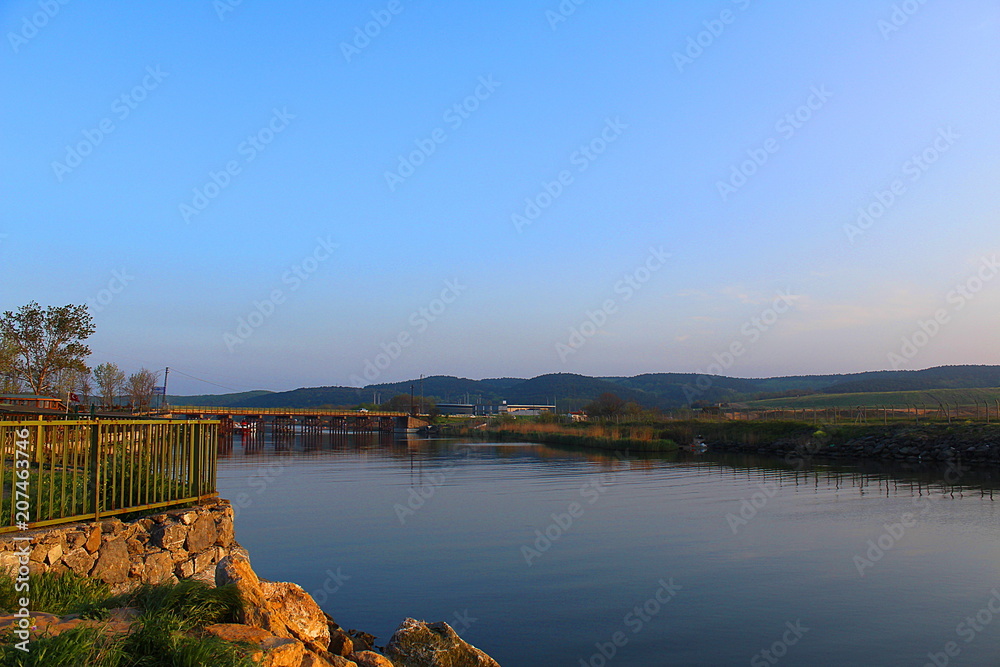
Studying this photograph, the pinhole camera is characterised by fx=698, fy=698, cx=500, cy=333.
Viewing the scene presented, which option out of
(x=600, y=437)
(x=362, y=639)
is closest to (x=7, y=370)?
(x=362, y=639)

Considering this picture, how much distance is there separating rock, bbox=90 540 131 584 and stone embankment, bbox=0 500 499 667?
0.01 meters

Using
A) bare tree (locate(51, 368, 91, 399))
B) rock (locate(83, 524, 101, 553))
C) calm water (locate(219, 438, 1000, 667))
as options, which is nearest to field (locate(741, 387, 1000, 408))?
calm water (locate(219, 438, 1000, 667))

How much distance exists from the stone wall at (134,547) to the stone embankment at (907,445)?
39.3 m

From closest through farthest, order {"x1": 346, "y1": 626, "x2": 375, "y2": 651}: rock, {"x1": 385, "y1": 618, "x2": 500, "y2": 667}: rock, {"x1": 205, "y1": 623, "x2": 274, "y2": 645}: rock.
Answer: {"x1": 205, "y1": 623, "x2": 274, "y2": 645}: rock
{"x1": 385, "y1": 618, "x2": 500, "y2": 667}: rock
{"x1": 346, "y1": 626, "x2": 375, "y2": 651}: rock

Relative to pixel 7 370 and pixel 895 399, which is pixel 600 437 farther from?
pixel 895 399

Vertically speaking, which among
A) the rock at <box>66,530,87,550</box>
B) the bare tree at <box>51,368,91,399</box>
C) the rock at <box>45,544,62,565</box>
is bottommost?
the rock at <box>45,544,62,565</box>

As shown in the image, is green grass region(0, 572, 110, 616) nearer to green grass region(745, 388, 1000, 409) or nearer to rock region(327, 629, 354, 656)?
rock region(327, 629, 354, 656)

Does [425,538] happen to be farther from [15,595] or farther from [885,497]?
[885,497]

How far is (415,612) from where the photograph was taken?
12078mm

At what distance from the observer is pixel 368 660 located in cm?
782

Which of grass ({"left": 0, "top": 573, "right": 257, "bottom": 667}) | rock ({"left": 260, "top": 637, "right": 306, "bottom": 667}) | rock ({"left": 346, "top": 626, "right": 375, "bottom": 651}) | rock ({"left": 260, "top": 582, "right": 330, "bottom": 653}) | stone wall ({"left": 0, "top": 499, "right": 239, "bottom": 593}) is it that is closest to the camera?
grass ({"left": 0, "top": 573, "right": 257, "bottom": 667})

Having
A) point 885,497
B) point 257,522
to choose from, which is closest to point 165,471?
point 257,522

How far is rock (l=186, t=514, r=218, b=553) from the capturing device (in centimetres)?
1057

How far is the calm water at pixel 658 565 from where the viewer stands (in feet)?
35.2
